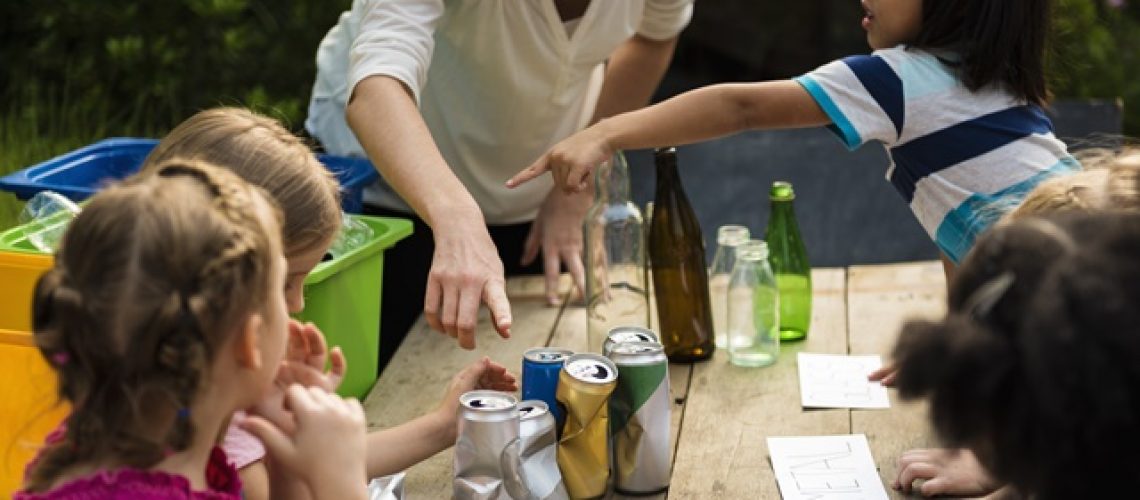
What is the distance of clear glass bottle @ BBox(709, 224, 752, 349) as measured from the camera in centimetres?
237

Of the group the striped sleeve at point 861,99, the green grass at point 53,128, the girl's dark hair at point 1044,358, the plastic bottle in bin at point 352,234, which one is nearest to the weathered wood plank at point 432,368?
the plastic bottle in bin at point 352,234

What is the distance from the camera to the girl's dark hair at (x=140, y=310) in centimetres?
122

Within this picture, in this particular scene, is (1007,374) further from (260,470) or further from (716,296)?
(716,296)

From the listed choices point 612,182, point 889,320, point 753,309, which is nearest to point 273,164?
point 612,182

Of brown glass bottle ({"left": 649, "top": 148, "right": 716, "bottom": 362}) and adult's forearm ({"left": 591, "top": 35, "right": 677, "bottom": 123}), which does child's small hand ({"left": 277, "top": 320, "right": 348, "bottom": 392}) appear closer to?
brown glass bottle ({"left": 649, "top": 148, "right": 716, "bottom": 362})

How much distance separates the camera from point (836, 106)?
2.05m

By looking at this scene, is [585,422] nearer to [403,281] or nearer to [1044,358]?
[1044,358]

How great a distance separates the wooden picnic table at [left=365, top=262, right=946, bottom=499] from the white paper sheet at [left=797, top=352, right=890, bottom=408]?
0.06 feet

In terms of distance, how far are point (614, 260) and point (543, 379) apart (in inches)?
25.8

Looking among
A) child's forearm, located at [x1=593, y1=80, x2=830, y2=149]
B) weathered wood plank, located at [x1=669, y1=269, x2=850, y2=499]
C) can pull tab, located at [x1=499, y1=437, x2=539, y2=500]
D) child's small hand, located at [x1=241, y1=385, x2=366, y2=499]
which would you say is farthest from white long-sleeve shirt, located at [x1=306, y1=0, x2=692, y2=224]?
child's small hand, located at [x1=241, y1=385, x2=366, y2=499]

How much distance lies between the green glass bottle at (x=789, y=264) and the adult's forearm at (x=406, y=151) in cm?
69

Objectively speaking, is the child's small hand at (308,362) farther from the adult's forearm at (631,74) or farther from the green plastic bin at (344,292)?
the adult's forearm at (631,74)

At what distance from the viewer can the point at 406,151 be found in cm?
199

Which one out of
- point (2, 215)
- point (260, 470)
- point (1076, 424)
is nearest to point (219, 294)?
point (260, 470)
